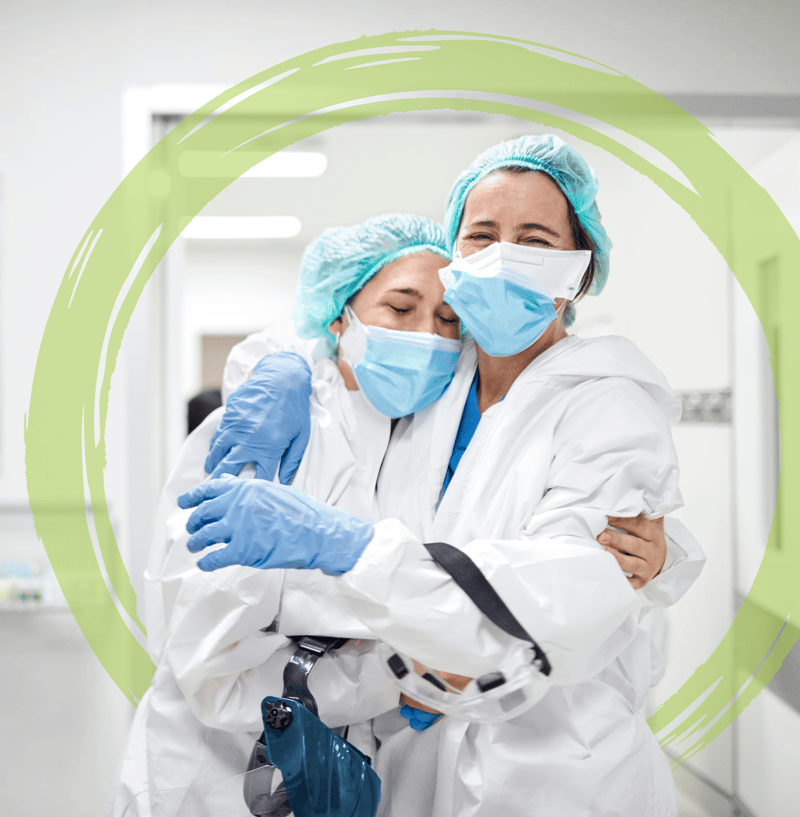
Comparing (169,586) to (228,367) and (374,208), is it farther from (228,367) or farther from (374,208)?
(374,208)

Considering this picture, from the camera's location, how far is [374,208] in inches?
62.2

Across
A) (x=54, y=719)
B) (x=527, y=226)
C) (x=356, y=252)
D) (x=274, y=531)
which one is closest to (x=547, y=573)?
(x=274, y=531)

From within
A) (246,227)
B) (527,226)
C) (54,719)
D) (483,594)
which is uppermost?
(246,227)

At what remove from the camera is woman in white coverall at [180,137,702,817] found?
27.1 inches

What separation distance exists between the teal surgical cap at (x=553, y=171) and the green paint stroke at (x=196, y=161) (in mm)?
577

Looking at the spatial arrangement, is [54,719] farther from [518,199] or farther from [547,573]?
[518,199]

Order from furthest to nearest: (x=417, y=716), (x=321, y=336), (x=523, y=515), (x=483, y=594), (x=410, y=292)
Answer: (x=321, y=336) < (x=410, y=292) < (x=417, y=716) < (x=523, y=515) < (x=483, y=594)

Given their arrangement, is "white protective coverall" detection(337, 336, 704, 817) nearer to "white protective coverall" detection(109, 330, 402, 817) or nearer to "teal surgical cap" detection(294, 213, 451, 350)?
"white protective coverall" detection(109, 330, 402, 817)

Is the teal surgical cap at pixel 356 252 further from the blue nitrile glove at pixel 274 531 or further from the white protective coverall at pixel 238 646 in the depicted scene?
the blue nitrile glove at pixel 274 531

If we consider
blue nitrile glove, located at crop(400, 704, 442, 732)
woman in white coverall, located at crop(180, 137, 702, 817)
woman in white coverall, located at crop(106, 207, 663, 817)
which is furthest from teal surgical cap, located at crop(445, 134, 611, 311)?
blue nitrile glove, located at crop(400, 704, 442, 732)

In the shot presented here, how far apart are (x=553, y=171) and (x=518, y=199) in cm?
7

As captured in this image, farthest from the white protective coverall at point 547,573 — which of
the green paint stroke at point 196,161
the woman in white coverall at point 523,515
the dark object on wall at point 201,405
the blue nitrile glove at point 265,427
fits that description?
the green paint stroke at point 196,161

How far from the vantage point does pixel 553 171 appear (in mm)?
941

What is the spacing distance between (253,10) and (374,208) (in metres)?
0.52
